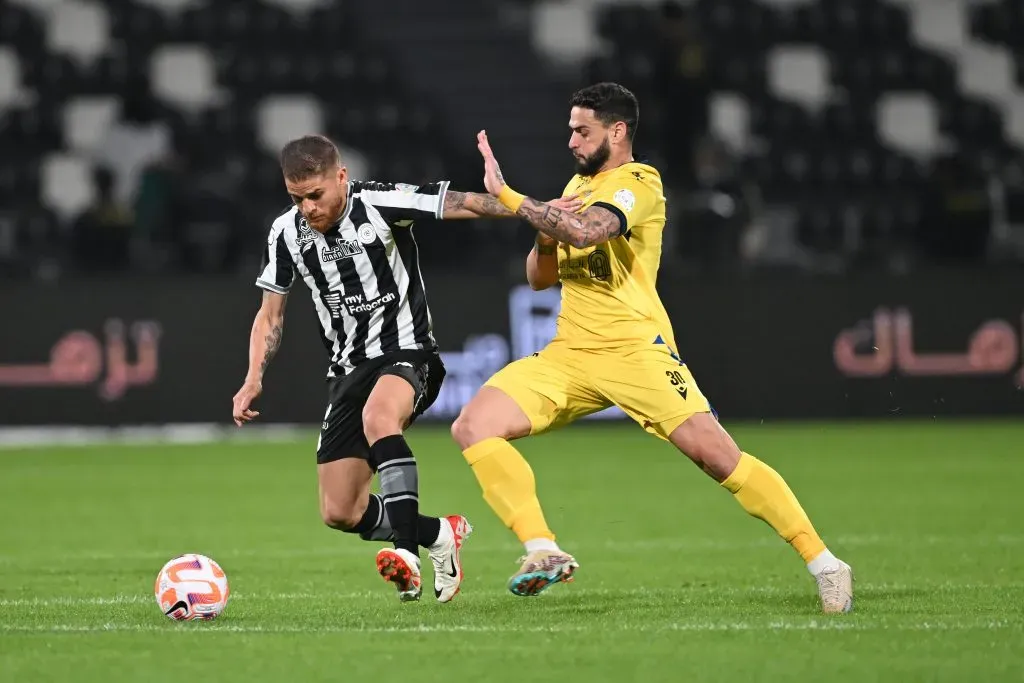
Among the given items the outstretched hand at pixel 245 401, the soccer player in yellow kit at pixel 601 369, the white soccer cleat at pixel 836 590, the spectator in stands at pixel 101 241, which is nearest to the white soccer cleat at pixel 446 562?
the soccer player in yellow kit at pixel 601 369

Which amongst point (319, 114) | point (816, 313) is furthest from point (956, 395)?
point (319, 114)

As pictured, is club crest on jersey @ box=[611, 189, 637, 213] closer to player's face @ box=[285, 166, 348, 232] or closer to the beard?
the beard

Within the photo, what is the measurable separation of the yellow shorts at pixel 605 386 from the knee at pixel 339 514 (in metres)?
0.85

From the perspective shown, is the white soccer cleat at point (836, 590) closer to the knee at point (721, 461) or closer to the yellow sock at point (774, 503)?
the yellow sock at point (774, 503)

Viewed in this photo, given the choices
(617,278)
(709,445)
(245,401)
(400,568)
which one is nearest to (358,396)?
(245,401)

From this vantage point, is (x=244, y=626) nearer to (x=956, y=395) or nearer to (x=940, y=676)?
(x=940, y=676)

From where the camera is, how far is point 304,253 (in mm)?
7152

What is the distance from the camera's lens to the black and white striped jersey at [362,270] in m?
7.08

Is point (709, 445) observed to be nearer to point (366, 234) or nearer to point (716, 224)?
point (366, 234)

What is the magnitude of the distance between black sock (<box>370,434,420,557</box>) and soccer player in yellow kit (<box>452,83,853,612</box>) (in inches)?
9.6

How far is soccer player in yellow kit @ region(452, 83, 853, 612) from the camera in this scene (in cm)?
649

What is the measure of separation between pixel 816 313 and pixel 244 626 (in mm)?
10730

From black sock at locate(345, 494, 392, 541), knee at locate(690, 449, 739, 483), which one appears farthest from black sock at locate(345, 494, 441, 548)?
knee at locate(690, 449, 739, 483)

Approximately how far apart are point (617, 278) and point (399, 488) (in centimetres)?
122
